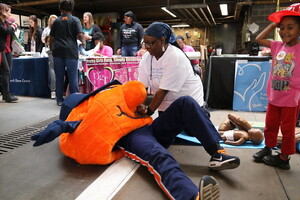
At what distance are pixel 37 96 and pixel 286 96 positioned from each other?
450 cm

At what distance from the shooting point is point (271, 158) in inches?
70.6

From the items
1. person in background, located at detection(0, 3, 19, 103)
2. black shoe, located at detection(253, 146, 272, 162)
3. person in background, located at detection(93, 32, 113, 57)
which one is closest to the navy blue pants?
black shoe, located at detection(253, 146, 272, 162)

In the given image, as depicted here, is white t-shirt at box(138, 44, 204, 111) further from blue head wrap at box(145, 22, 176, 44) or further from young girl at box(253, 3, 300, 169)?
young girl at box(253, 3, 300, 169)

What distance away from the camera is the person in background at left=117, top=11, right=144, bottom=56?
5121 millimetres

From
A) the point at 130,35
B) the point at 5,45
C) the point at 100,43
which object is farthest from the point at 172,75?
the point at 100,43

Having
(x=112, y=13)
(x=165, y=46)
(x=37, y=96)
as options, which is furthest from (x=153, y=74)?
(x=112, y=13)

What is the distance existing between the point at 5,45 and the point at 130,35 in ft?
7.41

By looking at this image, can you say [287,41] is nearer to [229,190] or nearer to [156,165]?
[229,190]

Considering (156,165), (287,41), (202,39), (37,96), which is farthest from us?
(202,39)

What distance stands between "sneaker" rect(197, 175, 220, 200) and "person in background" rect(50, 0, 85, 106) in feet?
10.3

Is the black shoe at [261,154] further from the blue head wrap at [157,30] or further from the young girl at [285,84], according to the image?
the blue head wrap at [157,30]

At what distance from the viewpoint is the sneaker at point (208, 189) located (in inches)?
43.3

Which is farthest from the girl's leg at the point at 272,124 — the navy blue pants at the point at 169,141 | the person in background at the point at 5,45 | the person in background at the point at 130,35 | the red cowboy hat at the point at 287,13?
the person in background at the point at 5,45

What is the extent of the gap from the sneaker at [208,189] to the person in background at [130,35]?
14.3 feet
